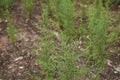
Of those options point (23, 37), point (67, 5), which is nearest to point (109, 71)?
point (67, 5)

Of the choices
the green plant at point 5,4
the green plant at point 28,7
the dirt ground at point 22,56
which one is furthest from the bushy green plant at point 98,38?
the green plant at point 5,4

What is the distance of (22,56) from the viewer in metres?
3.08

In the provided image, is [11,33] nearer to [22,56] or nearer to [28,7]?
[22,56]

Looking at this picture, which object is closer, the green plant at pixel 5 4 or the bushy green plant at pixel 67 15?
the bushy green plant at pixel 67 15

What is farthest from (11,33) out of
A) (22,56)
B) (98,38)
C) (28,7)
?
(98,38)

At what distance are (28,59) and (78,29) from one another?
628mm

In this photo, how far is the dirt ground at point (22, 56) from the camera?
2.87 meters

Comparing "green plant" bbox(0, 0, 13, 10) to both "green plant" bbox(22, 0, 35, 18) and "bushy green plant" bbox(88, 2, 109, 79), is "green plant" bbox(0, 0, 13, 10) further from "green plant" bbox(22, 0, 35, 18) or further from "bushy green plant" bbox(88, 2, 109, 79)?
"bushy green plant" bbox(88, 2, 109, 79)

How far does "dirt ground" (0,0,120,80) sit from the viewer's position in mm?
2867

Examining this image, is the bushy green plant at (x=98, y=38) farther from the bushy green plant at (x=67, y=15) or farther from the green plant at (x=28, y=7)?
the green plant at (x=28, y=7)

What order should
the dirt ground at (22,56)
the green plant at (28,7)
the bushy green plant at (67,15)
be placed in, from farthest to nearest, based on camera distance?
the green plant at (28,7), the bushy green plant at (67,15), the dirt ground at (22,56)

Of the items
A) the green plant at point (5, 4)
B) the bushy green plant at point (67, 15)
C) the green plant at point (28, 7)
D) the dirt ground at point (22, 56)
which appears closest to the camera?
the dirt ground at point (22, 56)

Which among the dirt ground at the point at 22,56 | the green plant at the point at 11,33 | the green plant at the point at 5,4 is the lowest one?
the dirt ground at the point at 22,56

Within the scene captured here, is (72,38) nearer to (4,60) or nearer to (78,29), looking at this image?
(78,29)
